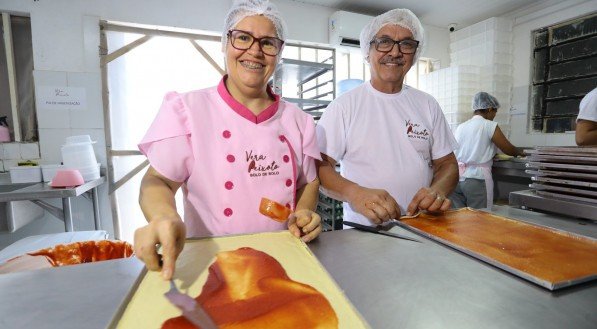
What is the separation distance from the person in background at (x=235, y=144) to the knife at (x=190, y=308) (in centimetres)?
37

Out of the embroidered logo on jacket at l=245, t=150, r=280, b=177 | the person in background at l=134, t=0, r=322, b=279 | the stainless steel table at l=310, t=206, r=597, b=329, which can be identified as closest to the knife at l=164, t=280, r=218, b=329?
the stainless steel table at l=310, t=206, r=597, b=329

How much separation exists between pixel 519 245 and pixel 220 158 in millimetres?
829

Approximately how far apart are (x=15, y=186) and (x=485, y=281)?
3.38m

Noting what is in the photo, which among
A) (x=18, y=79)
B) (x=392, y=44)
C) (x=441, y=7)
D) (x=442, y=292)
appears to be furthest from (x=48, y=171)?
(x=441, y=7)

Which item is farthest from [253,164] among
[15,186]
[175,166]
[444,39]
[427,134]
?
[444,39]

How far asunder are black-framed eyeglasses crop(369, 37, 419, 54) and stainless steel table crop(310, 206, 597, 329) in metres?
0.95

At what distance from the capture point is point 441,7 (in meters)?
3.98

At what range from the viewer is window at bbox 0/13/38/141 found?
9.30 feet

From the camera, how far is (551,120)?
3867mm

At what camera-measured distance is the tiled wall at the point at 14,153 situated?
286 centimetres

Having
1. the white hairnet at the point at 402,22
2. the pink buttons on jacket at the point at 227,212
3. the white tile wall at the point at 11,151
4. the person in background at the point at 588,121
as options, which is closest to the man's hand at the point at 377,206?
the pink buttons on jacket at the point at 227,212

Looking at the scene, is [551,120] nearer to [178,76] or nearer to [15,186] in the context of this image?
[178,76]

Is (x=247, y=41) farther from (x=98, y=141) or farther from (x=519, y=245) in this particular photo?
(x=98, y=141)

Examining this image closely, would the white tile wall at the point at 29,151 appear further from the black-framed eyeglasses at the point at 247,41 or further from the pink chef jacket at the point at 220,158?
the black-framed eyeglasses at the point at 247,41
